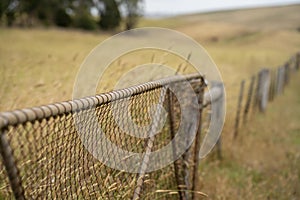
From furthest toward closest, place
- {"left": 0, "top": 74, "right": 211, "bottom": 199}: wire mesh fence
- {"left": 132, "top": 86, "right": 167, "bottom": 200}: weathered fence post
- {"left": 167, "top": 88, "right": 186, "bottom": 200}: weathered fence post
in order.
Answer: {"left": 167, "top": 88, "right": 186, "bottom": 200}: weathered fence post, {"left": 132, "top": 86, "right": 167, "bottom": 200}: weathered fence post, {"left": 0, "top": 74, "right": 211, "bottom": 199}: wire mesh fence

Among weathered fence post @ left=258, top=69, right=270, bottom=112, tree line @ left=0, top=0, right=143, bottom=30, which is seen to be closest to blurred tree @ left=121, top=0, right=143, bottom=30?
tree line @ left=0, top=0, right=143, bottom=30

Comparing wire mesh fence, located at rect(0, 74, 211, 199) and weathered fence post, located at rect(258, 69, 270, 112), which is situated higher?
wire mesh fence, located at rect(0, 74, 211, 199)

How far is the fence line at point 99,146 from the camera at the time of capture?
1.52 m

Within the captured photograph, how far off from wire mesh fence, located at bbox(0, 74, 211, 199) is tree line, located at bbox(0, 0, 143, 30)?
4232 cm

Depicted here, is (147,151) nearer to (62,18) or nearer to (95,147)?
(95,147)

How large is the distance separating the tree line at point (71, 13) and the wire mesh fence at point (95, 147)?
139 feet

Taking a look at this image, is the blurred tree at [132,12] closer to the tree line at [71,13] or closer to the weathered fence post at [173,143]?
the tree line at [71,13]

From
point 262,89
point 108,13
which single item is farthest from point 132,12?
point 262,89

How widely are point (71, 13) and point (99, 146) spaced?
55325 mm

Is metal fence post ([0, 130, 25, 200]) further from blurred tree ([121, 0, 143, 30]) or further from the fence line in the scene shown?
blurred tree ([121, 0, 143, 30])

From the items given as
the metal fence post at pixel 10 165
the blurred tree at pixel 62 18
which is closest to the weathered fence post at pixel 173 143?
the metal fence post at pixel 10 165

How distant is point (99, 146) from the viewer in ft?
7.68

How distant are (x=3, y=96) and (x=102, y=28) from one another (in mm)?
56206

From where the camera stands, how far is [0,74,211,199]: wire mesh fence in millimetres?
1512
